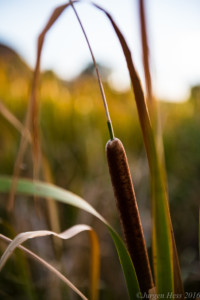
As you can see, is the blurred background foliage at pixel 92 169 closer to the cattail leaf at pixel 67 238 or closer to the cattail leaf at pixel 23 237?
the cattail leaf at pixel 67 238

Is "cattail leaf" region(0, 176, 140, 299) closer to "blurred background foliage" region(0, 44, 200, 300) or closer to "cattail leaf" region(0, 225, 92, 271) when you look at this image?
"cattail leaf" region(0, 225, 92, 271)

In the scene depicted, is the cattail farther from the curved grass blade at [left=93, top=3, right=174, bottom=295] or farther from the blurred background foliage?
the blurred background foliage

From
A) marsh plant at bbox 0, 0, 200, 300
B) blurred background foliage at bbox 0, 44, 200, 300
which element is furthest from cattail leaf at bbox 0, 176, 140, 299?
blurred background foliage at bbox 0, 44, 200, 300

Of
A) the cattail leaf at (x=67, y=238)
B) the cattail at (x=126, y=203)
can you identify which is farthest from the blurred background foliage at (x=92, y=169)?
the cattail at (x=126, y=203)

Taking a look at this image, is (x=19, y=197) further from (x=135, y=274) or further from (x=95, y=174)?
(x=135, y=274)

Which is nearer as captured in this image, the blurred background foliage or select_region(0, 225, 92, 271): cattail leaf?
select_region(0, 225, 92, 271): cattail leaf

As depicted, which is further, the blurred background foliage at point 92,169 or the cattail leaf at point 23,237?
the blurred background foliage at point 92,169
